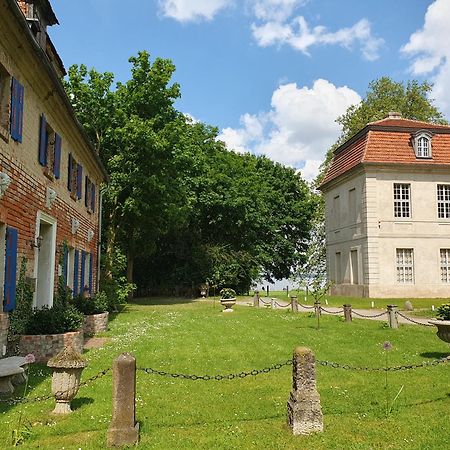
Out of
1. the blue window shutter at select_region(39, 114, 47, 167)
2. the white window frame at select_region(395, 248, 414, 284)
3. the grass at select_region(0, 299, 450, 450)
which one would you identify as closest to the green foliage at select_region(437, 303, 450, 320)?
the grass at select_region(0, 299, 450, 450)

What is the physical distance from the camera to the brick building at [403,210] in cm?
2883

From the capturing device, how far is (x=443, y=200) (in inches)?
1176

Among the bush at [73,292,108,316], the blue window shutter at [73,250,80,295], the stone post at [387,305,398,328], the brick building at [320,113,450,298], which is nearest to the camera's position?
the bush at [73,292,108,316]

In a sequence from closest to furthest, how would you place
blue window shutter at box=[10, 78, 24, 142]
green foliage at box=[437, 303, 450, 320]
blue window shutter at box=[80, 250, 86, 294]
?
blue window shutter at box=[10, 78, 24, 142]
green foliage at box=[437, 303, 450, 320]
blue window shutter at box=[80, 250, 86, 294]

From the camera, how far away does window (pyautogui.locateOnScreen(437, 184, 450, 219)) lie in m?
29.8

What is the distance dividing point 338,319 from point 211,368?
9795 millimetres

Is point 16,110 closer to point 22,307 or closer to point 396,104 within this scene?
point 22,307

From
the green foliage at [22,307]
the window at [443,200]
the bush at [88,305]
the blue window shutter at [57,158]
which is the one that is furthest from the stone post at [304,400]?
the window at [443,200]

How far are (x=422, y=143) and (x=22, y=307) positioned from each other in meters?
Answer: 25.6

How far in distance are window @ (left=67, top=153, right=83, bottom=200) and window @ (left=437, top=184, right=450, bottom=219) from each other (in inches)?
850

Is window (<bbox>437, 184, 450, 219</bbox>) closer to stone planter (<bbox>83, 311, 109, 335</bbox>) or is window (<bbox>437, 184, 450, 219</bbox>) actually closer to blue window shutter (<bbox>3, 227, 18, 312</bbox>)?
stone planter (<bbox>83, 311, 109, 335</bbox>)

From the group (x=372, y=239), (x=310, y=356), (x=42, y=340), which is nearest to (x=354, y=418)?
(x=310, y=356)

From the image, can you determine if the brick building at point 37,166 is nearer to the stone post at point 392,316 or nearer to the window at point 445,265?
the stone post at point 392,316

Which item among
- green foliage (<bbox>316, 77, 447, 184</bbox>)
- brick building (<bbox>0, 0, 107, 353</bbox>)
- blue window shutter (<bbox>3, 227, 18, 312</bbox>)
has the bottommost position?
blue window shutter (<bbox>3, 227, 18, 312</bbox>)
